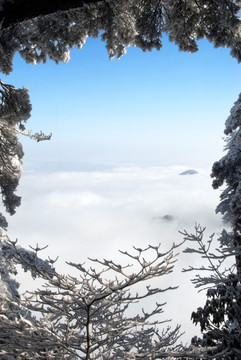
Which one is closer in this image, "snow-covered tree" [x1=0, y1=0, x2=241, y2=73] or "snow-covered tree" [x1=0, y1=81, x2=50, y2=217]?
"snow-covered tree" [x1=0, y1=0, x2=241, y2=73]

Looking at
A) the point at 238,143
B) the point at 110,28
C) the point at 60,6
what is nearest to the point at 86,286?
the point at 60,6

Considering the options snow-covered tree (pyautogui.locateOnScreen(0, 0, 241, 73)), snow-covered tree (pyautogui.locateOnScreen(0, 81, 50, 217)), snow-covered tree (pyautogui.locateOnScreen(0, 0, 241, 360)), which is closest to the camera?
snow-covered tree (pyautogui.locateOnScreen(0, 0, 241, 360))

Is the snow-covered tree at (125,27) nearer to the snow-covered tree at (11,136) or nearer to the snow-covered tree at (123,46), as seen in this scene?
the snow-covered tree at (123,46)

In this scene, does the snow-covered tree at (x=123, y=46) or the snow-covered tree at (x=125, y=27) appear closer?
the snow-covered tree at (x=123, y=46)

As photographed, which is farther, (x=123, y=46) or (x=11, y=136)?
(x=11, y=136)

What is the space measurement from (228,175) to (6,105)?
7.39m

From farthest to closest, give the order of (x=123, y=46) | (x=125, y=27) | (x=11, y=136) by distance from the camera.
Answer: (x=11, y=136)
(x=123, y=46)
(x=125, y=27)

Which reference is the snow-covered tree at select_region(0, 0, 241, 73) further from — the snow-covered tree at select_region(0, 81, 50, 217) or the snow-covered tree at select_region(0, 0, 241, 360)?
the snow-covered tree at select_region(0, 81, 50, 217)

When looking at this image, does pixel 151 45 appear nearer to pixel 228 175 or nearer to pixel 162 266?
pixel 228 175

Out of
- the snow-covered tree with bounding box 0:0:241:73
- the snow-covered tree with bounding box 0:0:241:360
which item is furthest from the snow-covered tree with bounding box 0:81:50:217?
the snow-covered tree with bounding box 0:0:241:73

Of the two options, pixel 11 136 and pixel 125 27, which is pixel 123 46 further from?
pixel 11 136

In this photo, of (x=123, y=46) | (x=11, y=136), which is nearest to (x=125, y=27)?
(x=123, y=46)

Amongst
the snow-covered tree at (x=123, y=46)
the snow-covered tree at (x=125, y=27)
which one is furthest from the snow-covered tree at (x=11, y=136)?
the snow-covered tree at (x=125, y=27)

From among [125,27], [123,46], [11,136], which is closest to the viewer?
[125,27]
